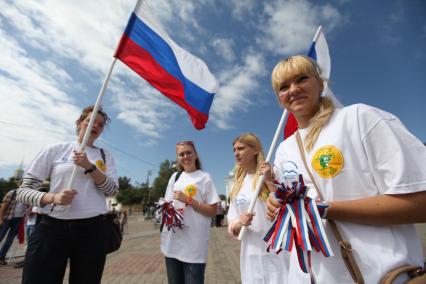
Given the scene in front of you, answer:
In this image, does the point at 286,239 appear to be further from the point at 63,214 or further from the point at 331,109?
the point at 63,214

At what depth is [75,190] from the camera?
7.52 feet

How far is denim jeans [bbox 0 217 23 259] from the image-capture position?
21.5 ft

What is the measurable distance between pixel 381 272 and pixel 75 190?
2281 millimetres

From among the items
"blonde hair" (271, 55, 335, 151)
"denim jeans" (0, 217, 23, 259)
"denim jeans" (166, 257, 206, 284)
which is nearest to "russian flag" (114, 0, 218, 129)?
"denim jeans" (166, 257, 206, 284)

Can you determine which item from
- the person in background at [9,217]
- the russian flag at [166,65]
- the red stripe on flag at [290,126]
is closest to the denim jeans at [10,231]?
the person in background at [9,217]

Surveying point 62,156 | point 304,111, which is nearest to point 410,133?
point 304,111

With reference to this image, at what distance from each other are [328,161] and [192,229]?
214 cm

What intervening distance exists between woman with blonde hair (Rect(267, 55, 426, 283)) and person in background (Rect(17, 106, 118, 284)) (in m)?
1.74

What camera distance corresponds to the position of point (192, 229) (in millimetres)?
2963

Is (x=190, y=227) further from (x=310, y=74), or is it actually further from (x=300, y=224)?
(x=310, y=74)

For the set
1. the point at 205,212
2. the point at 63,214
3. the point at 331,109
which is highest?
the point at 331,109

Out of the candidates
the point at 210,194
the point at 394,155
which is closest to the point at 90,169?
the point at 210,194

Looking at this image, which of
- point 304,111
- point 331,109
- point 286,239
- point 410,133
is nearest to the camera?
point 410,133

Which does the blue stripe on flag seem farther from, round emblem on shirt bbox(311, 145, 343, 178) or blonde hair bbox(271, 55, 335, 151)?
round emblem on shirt bbox(311, 145, 343, 178)
